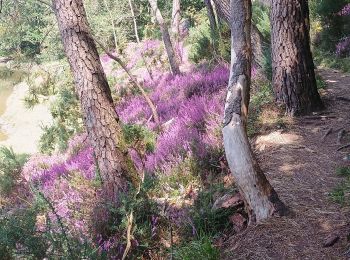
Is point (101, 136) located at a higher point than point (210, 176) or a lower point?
higher

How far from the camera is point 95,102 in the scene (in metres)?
4.79

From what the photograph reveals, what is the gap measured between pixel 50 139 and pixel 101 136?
7.80 metres

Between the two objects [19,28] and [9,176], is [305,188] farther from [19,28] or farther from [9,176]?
[19,28]

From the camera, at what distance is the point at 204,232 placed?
376cm

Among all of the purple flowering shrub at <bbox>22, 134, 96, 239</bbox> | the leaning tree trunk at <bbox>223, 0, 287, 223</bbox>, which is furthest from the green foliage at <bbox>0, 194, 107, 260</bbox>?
the leaning tree trunk at <bbox>223, 0, 287, 223</bbox>

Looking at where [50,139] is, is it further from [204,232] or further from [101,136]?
[204,232]

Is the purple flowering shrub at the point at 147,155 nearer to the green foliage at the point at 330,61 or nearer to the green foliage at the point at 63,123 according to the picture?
the green foliage at the point at 63,123

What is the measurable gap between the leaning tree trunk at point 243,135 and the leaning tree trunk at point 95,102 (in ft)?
4.97

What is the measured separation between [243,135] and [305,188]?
935mm

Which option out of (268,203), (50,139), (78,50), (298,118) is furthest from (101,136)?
(50,139)

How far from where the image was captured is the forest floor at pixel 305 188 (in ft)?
10.1

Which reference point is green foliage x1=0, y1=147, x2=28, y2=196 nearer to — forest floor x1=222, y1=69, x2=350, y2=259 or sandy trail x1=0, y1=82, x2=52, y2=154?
sandy trail x1=0, y1=82, x2=52, y2=154

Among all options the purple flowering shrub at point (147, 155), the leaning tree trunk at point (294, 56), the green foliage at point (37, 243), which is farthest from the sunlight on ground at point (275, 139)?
the green foliage at point (37, 243)

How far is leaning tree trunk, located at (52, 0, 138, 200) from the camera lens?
4762 millimetres
